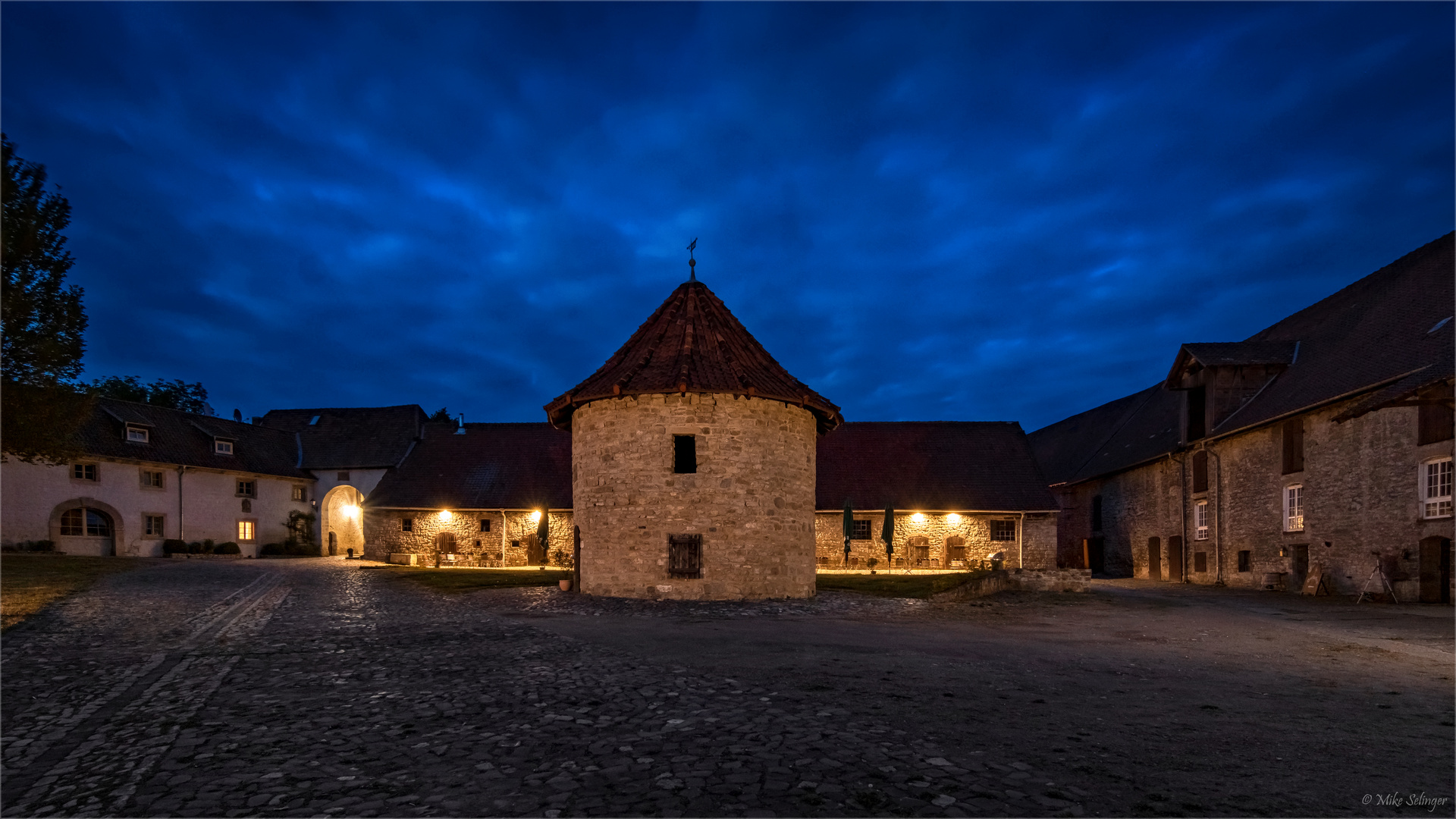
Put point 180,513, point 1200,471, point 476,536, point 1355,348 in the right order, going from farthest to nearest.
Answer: point 180,513
point 476,536
point 1200,471
point 1355,348

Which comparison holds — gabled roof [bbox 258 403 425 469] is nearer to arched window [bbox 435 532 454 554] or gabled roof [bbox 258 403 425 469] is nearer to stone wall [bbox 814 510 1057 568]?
arched window [bbox 435 532 454 554]

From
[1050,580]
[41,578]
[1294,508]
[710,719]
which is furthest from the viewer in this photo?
[1294,508]

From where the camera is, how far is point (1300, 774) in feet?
17.0

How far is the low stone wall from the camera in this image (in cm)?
2195

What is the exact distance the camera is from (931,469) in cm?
3509

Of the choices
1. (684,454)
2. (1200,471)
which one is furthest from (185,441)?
(1200,471)

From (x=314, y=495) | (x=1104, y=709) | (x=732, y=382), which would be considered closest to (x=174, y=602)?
(x=732, y=382)

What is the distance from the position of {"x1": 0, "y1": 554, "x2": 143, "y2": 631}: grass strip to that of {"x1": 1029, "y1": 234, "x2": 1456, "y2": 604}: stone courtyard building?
25.7 metres

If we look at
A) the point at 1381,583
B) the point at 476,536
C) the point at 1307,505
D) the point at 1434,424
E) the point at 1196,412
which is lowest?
the point at 476,536

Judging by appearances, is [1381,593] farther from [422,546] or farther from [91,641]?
[422,546]

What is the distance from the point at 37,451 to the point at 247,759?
17022mm

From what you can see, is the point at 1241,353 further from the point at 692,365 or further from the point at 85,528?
the point at 85,528

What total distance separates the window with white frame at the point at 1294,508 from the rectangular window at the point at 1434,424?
459 cm

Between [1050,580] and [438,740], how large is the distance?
65.0 ft
